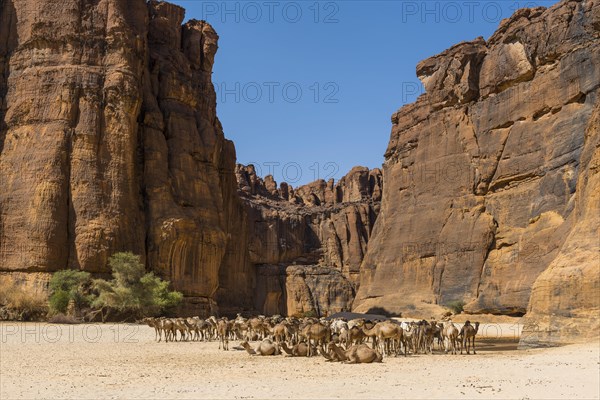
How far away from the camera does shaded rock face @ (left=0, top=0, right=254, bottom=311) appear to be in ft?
169

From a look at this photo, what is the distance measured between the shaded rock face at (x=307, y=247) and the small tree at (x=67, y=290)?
64.7 m

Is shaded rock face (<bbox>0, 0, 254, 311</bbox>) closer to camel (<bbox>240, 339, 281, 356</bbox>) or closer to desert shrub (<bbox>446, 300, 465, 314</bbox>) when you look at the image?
desert shrub (<bbox>446, 300, 465, 314</bbox>)

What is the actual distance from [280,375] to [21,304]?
36.8 m

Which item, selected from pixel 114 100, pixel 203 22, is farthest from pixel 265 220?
pixel 114 100

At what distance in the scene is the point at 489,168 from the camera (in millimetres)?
65188

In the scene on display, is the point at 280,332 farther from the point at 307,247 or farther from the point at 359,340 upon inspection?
the point at 307,247

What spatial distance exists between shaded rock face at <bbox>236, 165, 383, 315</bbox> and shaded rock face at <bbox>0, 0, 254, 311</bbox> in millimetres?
54761

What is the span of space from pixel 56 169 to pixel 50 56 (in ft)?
36.4

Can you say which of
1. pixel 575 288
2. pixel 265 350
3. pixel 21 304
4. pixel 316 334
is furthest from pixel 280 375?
pixel 21 304

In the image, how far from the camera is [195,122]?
217 feet

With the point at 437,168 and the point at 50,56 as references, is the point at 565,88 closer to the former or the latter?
the point at 437,168

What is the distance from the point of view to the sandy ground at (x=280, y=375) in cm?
1266

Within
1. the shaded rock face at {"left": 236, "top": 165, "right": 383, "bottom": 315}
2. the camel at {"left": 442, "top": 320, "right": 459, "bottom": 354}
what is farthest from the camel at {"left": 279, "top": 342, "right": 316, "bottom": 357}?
the shaded rock face at {"left": 236, "top": 165, "right": 383, "bottom": 315}

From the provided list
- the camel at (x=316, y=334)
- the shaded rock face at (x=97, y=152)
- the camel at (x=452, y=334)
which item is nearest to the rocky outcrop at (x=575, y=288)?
the camel at (x=452, y=334)
